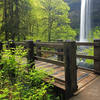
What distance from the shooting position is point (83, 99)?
6.97 feet

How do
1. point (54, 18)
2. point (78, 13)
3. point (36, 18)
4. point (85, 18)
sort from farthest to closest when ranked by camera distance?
point (78, 13) → point (85, 18) → point (36, 18) → point (54, 18)

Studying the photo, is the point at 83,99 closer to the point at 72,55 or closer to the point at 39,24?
the point at 72,55

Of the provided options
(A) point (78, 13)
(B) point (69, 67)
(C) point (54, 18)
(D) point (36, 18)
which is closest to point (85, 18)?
(A) point (78, 13)

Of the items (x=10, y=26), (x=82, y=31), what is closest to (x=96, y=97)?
(x=10, y=26)

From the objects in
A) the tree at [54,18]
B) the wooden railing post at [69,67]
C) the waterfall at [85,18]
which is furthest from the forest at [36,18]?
the waterfall at [85,18]

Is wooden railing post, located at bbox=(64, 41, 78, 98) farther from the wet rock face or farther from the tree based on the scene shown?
the wet rock face

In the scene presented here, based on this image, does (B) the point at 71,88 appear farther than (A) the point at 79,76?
No

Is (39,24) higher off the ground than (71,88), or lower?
higher

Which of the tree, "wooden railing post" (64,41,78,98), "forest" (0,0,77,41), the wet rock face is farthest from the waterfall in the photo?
"wooden railing post" (64,41,78,98)

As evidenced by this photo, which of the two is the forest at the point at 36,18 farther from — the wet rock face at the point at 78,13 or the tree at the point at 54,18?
the wet rock face at the point at 78,13

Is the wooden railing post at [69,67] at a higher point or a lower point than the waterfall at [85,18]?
lower

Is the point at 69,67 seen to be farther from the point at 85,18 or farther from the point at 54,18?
the point at 85,18

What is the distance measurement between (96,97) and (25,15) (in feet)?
34.5

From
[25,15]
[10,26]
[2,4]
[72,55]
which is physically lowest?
[72,55]
